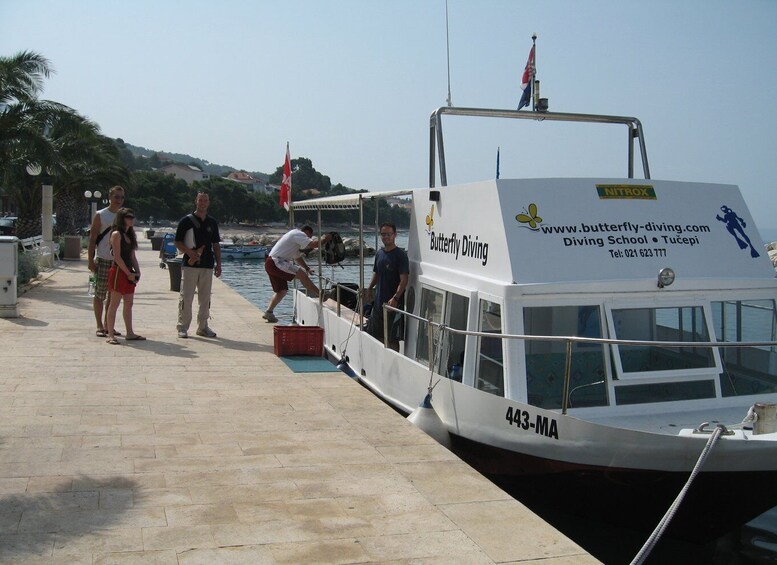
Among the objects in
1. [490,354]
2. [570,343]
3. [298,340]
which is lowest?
[298,340]

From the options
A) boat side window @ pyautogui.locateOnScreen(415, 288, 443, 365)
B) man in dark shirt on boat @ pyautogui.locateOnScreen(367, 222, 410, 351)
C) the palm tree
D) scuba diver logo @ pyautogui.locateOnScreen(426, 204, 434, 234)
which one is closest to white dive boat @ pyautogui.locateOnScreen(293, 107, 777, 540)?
boat side window @ pyautogui.locateOnScreen(415, 288, 443, 365)

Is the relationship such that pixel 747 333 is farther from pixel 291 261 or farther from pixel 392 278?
pixel 291 261

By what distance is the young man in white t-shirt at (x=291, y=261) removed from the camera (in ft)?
44.4

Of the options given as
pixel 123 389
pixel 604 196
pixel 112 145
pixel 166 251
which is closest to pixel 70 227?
pixel 112 145

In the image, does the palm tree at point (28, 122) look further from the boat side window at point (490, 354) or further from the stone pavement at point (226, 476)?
the boat side window at point (490, 354)

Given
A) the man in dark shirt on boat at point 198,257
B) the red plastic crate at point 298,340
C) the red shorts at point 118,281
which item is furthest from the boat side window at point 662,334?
the red shorts at point 118,281

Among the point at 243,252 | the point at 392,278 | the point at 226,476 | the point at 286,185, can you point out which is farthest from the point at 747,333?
the point at 243,252

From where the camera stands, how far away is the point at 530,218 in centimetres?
721

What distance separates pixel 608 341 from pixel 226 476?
2879 mm

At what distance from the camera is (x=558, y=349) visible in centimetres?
711

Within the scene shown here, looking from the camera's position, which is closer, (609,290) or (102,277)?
(609,290)

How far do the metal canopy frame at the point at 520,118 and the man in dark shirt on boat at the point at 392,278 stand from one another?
0.80 meters

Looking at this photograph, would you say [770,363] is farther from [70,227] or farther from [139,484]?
[70,227]

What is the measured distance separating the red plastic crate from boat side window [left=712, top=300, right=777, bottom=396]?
17.1ft
